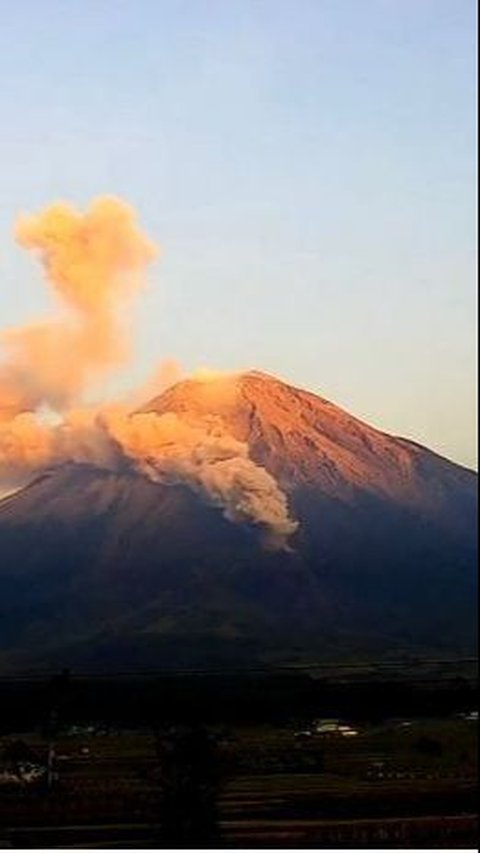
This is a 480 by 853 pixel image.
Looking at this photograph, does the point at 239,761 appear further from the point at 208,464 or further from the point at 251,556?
the point at 208,464

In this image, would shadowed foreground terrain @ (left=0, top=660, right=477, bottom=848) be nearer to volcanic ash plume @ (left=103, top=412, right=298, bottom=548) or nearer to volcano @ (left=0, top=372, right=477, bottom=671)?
volcano @ (left=0, top=372, right=477, bottom=671)

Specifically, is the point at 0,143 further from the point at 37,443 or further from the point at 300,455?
the point at 300,455

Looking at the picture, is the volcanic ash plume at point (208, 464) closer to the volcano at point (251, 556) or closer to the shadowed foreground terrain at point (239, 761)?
the volcano at point (251, 556)

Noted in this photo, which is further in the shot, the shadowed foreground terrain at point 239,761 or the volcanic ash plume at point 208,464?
the volcanic ash plume at point 208,464

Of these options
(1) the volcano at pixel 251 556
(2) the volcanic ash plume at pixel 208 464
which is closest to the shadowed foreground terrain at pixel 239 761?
(1) the volcano at pixel 251 556

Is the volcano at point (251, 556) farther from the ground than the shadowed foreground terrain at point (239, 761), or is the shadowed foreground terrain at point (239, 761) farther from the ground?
the volcano at point (251, 556)

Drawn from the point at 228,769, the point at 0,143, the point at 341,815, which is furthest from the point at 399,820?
the point at 0,143
